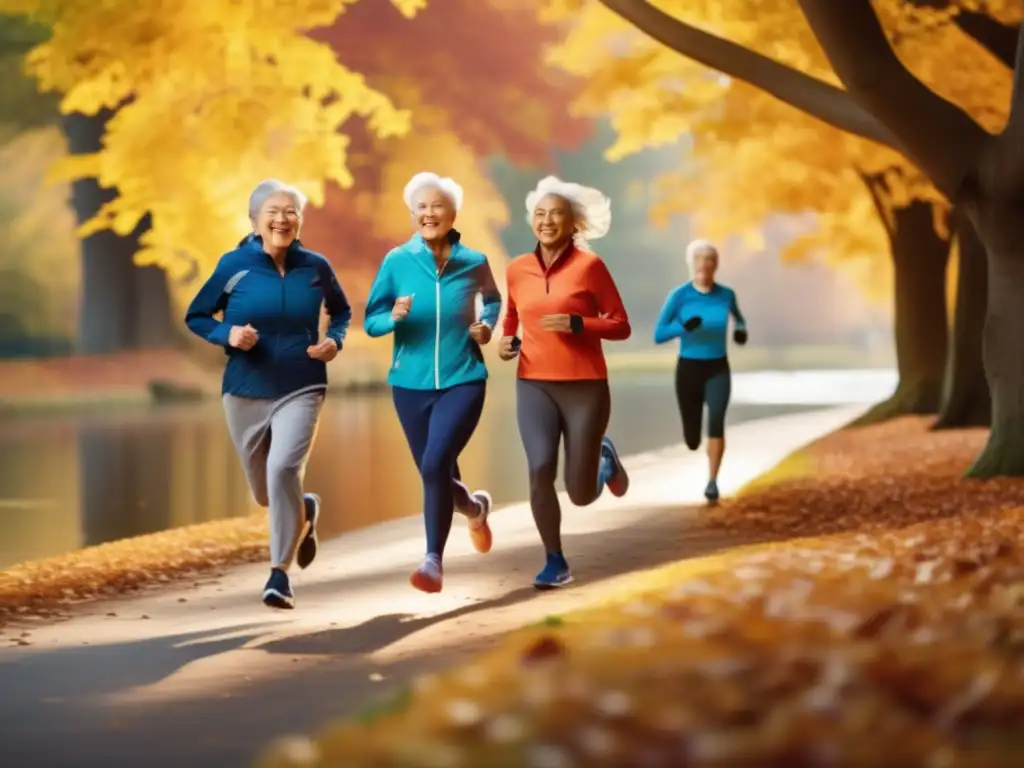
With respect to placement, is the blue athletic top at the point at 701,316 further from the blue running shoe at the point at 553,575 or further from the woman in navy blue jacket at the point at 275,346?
the woman in navy blue jacket at the point at 275,346

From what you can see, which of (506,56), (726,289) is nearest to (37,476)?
(726,289)

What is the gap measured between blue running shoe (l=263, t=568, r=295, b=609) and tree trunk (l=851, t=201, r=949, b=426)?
631 inches


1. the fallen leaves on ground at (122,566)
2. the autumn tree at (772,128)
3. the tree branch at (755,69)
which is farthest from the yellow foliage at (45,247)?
the tree branch at (755,69)

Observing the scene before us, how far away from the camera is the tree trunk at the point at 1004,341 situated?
1305cm

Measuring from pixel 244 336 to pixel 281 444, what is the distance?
56cm

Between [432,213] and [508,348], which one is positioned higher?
[432,213]

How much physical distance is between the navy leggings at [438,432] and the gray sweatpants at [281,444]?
1.57 ft

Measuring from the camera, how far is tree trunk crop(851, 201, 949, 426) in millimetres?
23734

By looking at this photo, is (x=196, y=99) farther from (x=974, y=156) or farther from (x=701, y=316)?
(x=974, y=156)

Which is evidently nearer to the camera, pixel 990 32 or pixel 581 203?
pixel 581 203

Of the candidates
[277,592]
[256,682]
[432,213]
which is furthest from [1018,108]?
[256,682]

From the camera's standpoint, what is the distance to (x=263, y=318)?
27.1 ft

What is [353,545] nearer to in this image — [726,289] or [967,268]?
[726,289]

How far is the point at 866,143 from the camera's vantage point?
66.1 feet
